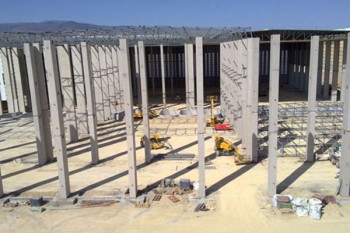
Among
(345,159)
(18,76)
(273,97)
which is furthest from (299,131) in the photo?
(18,76)

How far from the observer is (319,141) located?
17234 millimetres

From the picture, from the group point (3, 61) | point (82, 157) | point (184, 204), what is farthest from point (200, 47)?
point (3, 61)

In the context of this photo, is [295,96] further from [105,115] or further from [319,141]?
[105,115]

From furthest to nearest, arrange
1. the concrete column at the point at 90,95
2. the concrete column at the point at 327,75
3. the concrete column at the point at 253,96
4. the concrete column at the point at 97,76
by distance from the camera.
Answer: the concrete column at the point at 327,75 → the concrete column at the point at 97,76 → the concrete column at the point at 90,95 → the concrete column at the point at 253,96

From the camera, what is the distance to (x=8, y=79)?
27.5 meters

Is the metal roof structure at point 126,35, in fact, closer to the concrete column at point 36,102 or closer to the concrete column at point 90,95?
the concrete column at point 90,95

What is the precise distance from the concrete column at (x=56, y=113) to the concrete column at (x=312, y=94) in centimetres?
1002

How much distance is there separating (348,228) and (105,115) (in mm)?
18487

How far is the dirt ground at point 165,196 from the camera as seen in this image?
1032 cm

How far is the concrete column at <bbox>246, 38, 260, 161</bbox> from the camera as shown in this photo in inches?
554

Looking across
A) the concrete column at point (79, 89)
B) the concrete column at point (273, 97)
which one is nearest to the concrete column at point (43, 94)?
the concrete column at point (79, 89)

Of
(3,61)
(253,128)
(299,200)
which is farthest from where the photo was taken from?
(3,61)

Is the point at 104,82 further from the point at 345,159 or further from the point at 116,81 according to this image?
the point at 345,159

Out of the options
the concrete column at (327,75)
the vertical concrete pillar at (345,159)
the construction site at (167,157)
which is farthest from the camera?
the concrete column at (327,75)
